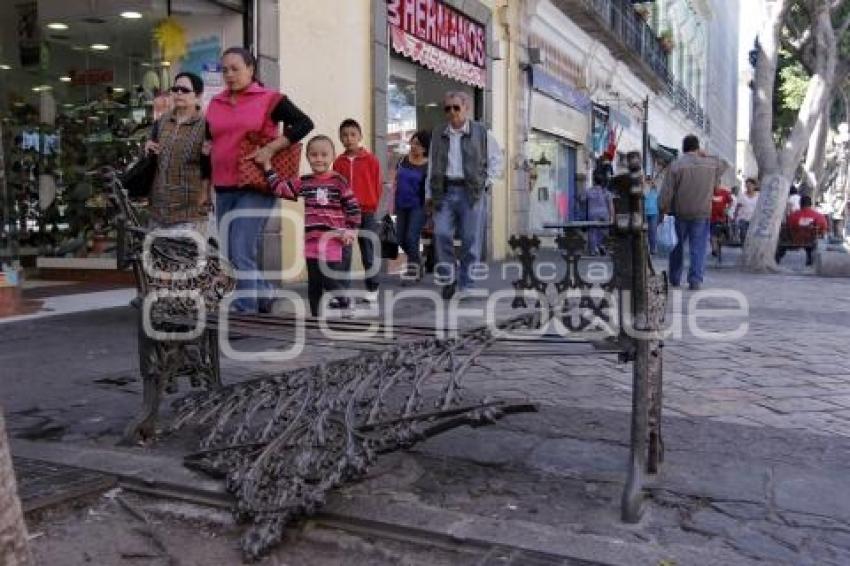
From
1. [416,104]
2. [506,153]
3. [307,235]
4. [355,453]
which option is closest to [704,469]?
[355,453]

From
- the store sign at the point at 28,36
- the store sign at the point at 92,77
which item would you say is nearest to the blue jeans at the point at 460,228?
the store sign at the point at 92,77

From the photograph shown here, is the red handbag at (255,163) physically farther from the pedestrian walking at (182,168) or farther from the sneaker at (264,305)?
the sneaker at (264,305)

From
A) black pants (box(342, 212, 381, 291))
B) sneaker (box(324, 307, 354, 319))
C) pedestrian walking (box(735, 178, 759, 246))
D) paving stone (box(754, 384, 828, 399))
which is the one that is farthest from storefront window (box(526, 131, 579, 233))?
paving stone (box(754, 384, 828, 399))

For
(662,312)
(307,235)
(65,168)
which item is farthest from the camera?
(65,168)

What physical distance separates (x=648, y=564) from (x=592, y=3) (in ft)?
62.9

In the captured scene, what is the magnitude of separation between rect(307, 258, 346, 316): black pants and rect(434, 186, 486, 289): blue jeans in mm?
1690

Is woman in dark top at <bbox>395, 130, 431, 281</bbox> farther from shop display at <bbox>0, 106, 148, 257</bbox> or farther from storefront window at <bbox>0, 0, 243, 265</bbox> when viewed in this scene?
shop display at <bbox>0, 106, 148, 257</bbox>

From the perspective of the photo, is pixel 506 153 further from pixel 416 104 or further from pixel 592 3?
pixel 592 3

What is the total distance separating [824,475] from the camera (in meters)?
3.28

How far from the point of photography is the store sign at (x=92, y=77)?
10.6 metres

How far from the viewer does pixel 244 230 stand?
18.3 ft

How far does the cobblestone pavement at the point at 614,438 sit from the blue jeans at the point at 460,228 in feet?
7.86

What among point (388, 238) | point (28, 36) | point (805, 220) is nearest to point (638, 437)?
point (388, 238)

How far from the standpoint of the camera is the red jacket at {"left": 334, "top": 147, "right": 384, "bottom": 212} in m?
8.15
